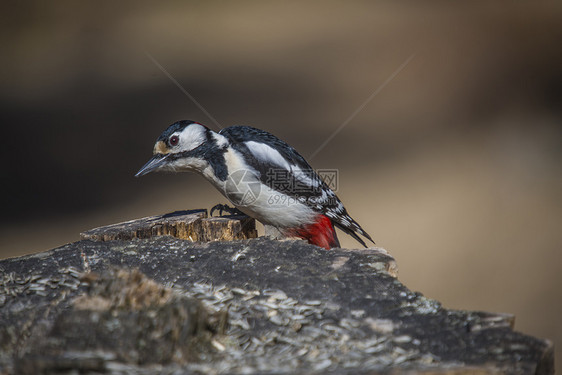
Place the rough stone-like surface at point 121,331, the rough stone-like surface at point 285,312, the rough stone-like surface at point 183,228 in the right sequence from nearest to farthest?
the rough stone-like surface at point 121,331
the rough stone-like surface at point 285,312
the rough stone-like surface at point 183,228

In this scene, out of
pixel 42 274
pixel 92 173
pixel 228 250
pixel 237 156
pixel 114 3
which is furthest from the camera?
pixel 114 3

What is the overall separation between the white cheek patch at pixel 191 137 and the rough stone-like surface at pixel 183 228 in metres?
0.40

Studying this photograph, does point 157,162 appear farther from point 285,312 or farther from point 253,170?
point 285,312

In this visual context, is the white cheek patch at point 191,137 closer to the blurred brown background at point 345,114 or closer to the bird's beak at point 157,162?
the bird's beak at point 157,162

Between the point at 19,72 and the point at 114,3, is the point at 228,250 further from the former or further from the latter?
the point at 114,3

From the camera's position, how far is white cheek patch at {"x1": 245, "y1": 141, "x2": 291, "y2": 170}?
12.0 feet

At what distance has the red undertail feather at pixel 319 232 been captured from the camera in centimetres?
387

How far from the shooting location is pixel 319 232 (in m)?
3.90

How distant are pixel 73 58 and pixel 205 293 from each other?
282 inches

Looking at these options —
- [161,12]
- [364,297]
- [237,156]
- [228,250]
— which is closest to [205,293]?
[228,250]

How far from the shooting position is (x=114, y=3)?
9.79 m

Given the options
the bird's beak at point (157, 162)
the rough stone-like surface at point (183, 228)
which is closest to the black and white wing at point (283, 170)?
the rough stone-like surface at point (183, 228)

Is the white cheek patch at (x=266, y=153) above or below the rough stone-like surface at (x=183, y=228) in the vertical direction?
above

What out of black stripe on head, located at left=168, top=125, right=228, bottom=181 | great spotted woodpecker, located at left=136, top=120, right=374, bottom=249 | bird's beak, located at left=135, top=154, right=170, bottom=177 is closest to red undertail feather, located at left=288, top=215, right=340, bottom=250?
great spotted woodpecker, located at left=136, top=120, right=374, bottom=249
